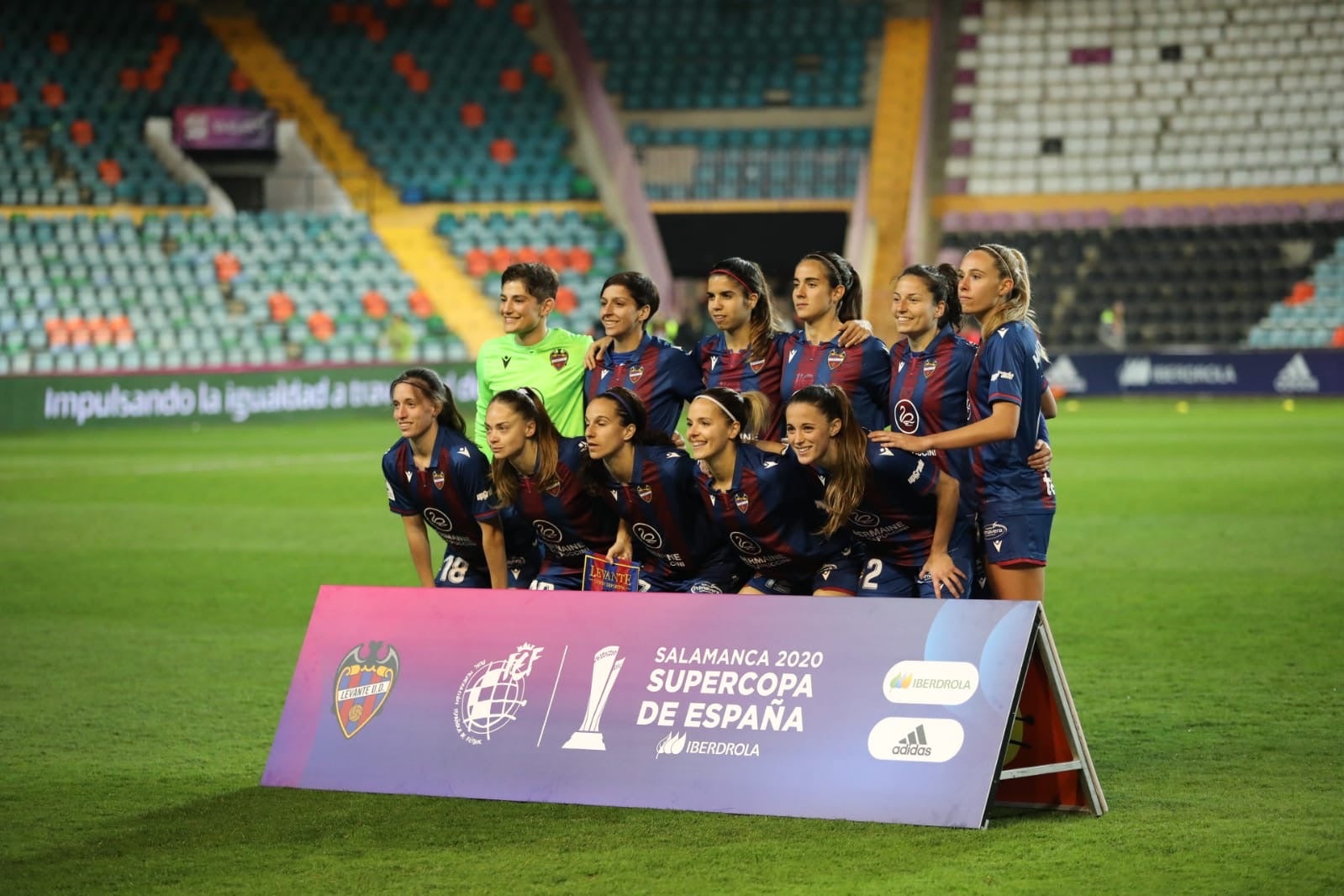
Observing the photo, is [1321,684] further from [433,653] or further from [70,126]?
[70,126]

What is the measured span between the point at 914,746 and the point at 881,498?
114cm

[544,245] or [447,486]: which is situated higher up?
[447,486]

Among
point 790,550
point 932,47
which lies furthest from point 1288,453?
point 932,47

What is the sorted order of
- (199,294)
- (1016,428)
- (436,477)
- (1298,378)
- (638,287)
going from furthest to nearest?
(199,294) < (1298,378) < (638,287) < (436,477) < (1016,428)

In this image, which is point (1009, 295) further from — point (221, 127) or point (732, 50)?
point (732, 50)

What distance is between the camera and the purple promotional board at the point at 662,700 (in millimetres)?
5238

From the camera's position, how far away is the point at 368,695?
607 centimetres

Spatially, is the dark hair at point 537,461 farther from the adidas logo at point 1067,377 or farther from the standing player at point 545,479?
the adidas logo at point 1067,377

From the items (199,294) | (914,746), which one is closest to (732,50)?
(199,294)

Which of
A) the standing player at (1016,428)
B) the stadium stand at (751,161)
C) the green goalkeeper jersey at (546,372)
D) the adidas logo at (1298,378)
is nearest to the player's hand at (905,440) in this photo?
the standing player at (1016,428)

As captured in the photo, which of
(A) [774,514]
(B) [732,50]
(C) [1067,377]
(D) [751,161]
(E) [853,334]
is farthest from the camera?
(B) [732,50]

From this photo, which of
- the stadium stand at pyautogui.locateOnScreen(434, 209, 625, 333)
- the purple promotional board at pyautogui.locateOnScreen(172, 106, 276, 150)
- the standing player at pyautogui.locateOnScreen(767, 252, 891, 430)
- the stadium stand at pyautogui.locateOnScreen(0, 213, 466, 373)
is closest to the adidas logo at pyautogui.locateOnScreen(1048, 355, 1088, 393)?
the stadium stand at pyautogui.locateOnScreen(434, 209, 625, 333)

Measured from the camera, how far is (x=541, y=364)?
7.53m

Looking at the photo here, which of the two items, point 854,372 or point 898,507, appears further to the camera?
A: point 854,372
